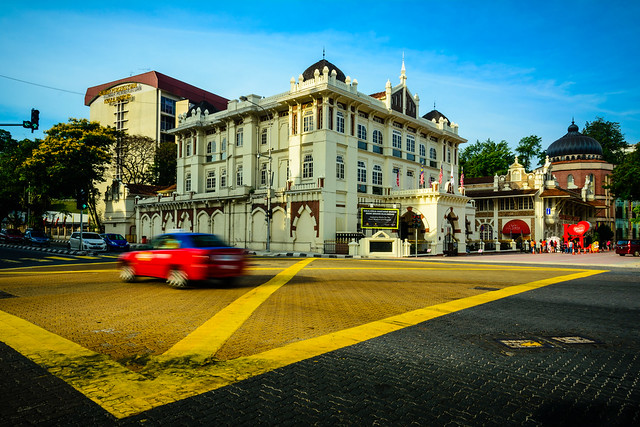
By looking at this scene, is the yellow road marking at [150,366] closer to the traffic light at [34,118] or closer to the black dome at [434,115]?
the traffic light at [34,118]

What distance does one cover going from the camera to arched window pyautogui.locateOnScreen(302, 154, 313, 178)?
3712 cm

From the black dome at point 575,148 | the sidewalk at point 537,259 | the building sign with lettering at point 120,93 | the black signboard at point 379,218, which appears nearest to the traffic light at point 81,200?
the sidewalk at point 537,259

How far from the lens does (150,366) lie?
5.15 meters

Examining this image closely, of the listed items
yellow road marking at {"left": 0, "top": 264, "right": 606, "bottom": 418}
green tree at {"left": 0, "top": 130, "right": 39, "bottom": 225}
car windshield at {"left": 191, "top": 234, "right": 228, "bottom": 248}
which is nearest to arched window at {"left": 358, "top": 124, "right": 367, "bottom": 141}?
car windshield at {"left": 191, "top": 234, "right": 228, "bottom": 248}

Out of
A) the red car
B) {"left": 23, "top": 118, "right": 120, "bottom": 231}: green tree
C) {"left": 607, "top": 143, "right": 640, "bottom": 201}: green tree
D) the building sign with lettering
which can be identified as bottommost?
the red car

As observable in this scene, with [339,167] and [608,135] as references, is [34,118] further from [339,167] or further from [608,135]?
[608,135]

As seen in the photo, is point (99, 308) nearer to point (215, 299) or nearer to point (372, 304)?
point (215, 299)

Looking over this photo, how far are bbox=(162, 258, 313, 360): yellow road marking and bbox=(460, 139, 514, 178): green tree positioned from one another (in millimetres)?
70822

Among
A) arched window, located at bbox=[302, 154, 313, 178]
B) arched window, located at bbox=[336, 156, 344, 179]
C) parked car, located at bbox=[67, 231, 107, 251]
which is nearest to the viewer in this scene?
parked car, located at bbox=[67, 231, 107, 251]

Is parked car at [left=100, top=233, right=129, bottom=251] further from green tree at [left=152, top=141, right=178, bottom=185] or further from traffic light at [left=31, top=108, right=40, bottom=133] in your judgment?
green tree at [left=152, top=141, right=178, bottom=185]

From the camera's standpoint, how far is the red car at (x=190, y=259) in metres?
Result: 11.4

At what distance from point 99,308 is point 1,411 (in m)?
5.29

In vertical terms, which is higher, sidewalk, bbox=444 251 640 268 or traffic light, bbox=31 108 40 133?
traffic light, bbox=31 108 40 133

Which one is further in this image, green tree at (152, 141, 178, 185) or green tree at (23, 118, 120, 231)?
green tree at (152, 141, 178, 185)
